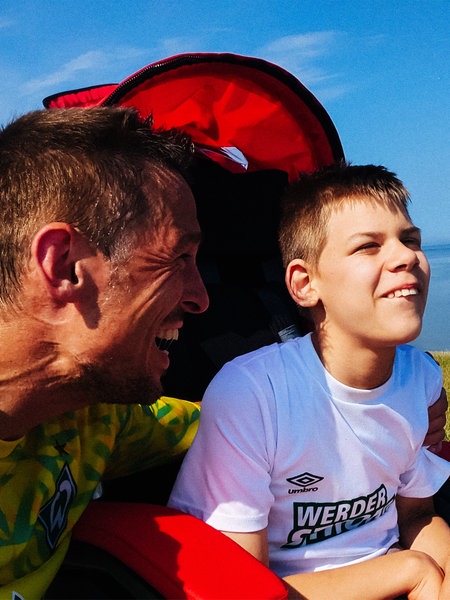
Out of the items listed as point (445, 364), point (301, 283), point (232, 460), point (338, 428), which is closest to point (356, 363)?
point (338, 428)

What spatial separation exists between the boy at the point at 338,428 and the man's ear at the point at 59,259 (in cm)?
44

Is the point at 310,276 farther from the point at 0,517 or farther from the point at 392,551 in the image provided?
the point at 0,517

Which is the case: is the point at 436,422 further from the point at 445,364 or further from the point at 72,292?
the point at 445,364

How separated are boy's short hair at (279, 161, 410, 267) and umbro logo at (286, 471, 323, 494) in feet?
1.76

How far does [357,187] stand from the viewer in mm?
2111

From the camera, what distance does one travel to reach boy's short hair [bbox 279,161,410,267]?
2092 mm

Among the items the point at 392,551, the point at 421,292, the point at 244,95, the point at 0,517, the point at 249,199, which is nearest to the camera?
the point at 0,517

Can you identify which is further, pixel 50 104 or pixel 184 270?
pixel 50 104

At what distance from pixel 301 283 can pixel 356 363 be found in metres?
0.27

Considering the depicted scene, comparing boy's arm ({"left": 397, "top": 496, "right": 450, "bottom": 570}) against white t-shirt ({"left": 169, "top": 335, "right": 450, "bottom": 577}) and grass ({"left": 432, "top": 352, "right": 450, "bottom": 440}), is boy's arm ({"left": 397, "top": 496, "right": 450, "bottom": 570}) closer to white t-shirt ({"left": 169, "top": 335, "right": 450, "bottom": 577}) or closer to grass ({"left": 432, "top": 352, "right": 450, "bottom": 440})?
white t-shirt ({"left": 169, "top": 335, "right": 450, "bottom": 577})

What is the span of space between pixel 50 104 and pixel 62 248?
4.52 feet

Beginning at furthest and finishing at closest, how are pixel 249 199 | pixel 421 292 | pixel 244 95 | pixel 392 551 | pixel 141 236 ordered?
pixel 249 199 → pixel 244 95 → pixel 392 551 → pixel 421 292 → pixel 141 236

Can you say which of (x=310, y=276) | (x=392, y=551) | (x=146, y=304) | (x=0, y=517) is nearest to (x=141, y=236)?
(x=146, y=304)

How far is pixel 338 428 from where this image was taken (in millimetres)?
1993
